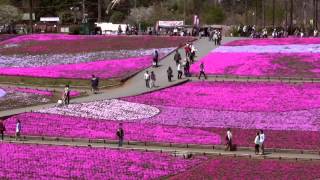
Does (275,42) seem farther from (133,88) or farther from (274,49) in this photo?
(133,88)

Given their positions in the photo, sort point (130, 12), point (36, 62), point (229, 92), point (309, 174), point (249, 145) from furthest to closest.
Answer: point (130, 12)
point (36, 62)
point (229, 92)
point (249, 145)
point (309, 174)

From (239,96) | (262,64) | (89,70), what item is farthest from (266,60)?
(89,70)

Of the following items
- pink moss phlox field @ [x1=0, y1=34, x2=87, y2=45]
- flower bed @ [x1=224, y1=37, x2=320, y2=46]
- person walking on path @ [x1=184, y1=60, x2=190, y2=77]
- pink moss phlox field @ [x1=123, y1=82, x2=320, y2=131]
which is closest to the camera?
pink moss phlox field @ [x1=123, y1=82, x2=320, y2=131]

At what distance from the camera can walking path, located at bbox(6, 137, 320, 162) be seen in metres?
33.6

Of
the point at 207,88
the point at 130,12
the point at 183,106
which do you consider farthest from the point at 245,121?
the point at 130,12

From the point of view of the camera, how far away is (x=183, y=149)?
3512cm

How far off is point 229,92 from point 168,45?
883 inches

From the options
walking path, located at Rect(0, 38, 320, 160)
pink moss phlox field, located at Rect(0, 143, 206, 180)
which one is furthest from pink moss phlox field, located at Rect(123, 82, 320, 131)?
pink moss phlox field, located at Rect(0, 143, 206, 180)

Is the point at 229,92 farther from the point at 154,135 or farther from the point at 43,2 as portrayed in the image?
the point at 43,2

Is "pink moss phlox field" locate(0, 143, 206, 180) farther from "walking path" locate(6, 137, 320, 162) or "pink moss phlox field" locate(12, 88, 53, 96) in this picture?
"pink moss phlox field" locate(12, 88, 53, 96)

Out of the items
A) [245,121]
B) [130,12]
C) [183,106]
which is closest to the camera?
[245,121]

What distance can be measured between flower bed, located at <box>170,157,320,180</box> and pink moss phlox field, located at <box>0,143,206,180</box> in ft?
2.76

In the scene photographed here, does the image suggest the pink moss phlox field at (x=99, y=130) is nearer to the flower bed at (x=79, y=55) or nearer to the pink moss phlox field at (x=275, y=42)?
the flower bed at (x=79, y=55)

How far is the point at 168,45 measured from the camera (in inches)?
2778
